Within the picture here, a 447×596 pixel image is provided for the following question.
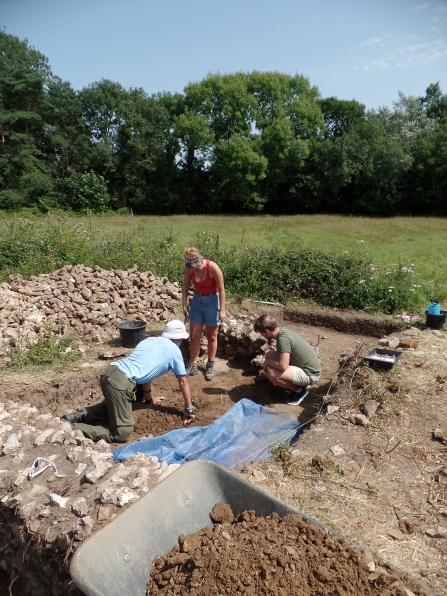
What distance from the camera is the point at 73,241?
885 centimetres

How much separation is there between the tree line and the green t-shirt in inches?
993

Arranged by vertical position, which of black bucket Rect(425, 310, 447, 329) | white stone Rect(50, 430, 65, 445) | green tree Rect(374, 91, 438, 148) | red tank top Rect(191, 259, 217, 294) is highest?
green tree Rect(374, 91, 438, 148)

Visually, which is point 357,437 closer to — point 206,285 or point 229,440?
point 229,440

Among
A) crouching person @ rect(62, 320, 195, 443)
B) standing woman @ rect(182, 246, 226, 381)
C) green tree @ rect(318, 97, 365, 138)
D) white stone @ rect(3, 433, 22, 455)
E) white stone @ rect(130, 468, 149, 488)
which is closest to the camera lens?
white stone @ rect(130, 468, 149, 488)

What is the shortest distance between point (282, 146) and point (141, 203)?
11.9 metres

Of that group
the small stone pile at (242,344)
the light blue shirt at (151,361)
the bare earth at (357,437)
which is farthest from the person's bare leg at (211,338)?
the light blue shirt at (151,361)

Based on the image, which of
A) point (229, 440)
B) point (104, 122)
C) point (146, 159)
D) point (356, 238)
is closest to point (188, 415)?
point (229, 440)

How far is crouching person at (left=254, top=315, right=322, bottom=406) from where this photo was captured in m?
4.84

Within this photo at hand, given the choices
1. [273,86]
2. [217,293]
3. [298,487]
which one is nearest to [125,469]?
[298,487]

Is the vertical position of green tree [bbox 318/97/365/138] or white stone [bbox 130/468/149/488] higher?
green tree [bbox 318/97/365/138]

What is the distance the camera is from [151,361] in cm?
434

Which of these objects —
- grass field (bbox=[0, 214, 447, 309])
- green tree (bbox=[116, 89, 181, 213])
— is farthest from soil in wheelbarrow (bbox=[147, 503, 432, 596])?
green tree (bbox=[116, 89, 181, 213])

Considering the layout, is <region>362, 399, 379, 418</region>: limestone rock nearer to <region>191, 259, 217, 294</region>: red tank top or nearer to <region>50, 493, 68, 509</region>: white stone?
<region>191, 259, 217, 294</region>: red tank top

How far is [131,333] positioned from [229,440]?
107 inches
